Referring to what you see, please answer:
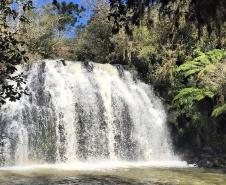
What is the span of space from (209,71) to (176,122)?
13.9 feet

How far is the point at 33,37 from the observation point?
32844 mm

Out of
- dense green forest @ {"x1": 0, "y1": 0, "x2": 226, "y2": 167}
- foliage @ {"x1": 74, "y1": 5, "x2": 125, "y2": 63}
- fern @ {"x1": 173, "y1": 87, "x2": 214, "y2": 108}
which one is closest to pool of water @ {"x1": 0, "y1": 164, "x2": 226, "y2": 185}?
dense green forest @ {"x1": 0, "y1": 0, "x2": 226, "y2": 167}

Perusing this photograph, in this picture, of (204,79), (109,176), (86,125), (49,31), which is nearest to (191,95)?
(204,79)

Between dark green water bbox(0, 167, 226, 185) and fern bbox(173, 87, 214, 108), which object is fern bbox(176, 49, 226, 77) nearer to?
fern bbox(173, 87, 214, 108)

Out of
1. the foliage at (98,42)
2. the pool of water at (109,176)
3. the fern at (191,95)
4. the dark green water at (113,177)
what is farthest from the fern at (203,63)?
the foliage at (98,42)

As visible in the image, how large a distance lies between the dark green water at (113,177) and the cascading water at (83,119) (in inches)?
115

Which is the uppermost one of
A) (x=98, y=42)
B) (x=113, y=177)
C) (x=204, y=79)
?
(x=98, y=42)

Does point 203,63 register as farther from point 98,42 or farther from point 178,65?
point 98,42

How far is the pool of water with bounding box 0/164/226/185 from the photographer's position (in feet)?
48.0

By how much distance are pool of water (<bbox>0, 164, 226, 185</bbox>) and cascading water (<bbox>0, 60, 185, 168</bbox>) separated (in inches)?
96.9

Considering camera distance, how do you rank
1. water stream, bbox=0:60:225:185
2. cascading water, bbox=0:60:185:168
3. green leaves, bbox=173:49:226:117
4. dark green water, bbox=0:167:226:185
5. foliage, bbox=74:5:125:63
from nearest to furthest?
dark green water, bbox=0:167:226:185, green leaves, bbox=173:49:226:117, water stream, bbox=0:60:225:185, cascading water, bbox=0:60:185:168, foliage, bbox=74:5:125:63

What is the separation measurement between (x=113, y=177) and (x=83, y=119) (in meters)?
7.26

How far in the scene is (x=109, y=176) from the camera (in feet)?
52.7

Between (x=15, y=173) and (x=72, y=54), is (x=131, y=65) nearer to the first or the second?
(x=72, y=54)
